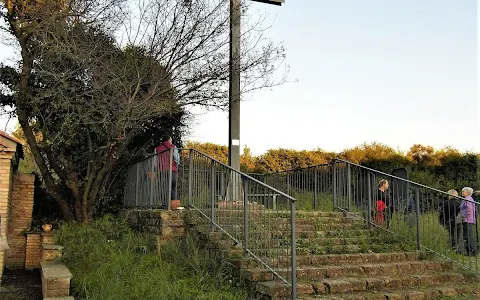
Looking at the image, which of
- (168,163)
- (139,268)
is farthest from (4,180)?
(139,268)

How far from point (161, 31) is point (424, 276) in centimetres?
581

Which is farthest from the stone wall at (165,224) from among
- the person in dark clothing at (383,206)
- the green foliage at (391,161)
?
the green foliage at (391,161)

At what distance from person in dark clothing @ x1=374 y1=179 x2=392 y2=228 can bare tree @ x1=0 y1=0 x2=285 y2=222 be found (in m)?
3.01

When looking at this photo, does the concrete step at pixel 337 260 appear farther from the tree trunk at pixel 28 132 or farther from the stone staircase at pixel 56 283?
the tree trunk at pixel 28 132

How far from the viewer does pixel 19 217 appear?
8953 millimetres

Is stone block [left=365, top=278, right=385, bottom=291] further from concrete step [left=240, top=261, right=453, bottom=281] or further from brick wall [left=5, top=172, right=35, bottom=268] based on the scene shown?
brick wall [left=5, top=172, right=35, bottom=268]

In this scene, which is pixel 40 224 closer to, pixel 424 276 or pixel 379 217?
pixel 379 217

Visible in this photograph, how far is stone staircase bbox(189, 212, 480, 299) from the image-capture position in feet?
17.9

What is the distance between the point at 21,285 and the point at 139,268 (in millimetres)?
2591

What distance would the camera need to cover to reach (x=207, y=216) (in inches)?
271

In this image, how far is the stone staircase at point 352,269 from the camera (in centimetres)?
547

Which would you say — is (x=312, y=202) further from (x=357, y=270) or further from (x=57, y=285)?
(x=57, y=285)

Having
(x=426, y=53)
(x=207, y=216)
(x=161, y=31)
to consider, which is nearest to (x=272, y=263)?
(x=207, y=216)

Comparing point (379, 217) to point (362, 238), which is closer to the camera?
point (362, 238)
